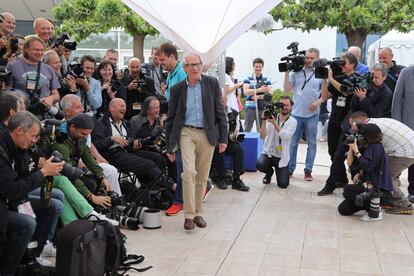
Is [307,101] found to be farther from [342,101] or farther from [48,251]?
[48,251]

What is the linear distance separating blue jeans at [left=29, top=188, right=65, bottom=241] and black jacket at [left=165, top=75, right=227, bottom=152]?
4.02 feet

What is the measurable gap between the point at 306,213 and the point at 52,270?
291 centimetres

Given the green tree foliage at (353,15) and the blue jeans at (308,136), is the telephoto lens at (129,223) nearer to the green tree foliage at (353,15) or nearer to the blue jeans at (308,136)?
the blue jeans at (308,136)

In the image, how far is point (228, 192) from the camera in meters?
6.45

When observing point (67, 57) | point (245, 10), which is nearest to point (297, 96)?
point (245, 10)

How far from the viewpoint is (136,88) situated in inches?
253

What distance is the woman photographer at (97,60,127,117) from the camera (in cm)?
609

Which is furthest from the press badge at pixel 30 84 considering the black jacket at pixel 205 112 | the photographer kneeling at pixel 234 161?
the photographer kneeling at pixel 234 161

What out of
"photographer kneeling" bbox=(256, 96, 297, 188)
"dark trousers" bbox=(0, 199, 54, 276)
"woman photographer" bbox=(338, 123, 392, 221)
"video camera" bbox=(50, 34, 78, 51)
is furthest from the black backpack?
"photographer kneeling" bbox=(256, 96, 297, 188)

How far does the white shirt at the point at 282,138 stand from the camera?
6.59 m

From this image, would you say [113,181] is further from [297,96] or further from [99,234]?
[297,96]

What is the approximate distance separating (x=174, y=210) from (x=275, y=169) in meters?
1.94

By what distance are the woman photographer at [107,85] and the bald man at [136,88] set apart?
0.20 meters

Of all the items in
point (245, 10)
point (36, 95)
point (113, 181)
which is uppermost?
point (245, 10)
